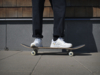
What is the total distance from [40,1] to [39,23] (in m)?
0.39

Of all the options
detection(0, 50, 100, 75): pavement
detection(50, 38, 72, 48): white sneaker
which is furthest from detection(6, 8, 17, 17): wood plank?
detection(0, 50, 100, 75): pavement

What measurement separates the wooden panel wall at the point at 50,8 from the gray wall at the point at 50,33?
17cm

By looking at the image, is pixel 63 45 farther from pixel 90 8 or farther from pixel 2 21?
pixel 2 21

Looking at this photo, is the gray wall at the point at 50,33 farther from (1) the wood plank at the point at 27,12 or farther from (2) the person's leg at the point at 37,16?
(2) the person's leg at the point at 37,16

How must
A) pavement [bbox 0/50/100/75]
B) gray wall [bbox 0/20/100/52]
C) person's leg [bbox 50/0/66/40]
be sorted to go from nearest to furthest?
pavement [bbox 0/50/100/75] → person's leg [bbox 50/0/66/40] → gray wall [bbox 0/20/100/52]

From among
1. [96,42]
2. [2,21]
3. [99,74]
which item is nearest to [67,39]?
[96,42]

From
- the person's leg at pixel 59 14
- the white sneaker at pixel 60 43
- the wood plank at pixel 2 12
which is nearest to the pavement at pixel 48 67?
the white sneaker at pixel 60 43

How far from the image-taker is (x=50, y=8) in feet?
9.28

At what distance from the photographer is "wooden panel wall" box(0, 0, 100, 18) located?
2811 millimetres

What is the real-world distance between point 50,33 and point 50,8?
2.00 ft

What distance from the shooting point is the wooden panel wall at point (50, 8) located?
281cm

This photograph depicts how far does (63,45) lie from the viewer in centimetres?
202

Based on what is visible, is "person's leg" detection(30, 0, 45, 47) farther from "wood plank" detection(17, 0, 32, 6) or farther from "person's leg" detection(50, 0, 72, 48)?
"wood plank" detection(17, 0, 32, 6)

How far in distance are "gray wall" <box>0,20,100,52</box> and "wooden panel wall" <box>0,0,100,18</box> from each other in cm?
17
